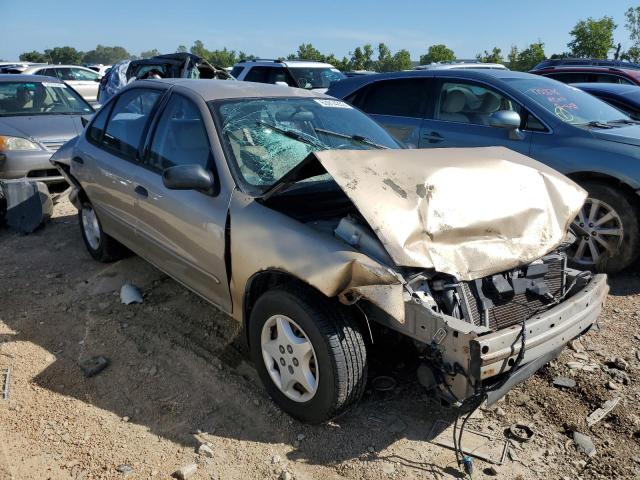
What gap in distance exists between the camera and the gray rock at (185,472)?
8.14 ft

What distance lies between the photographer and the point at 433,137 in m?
5.64

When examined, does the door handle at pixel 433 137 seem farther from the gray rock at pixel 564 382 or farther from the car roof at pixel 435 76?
the gray rock at pixel 564 382

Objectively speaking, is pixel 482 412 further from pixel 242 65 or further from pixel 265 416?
pixel 242 65

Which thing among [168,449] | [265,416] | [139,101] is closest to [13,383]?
[168,449]

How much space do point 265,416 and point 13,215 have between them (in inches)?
180

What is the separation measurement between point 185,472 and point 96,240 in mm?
3005

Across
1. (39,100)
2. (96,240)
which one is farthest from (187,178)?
(39,100)

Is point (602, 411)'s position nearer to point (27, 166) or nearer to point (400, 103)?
point (400, 103)

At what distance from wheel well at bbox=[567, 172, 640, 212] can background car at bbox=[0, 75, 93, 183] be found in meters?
6.12

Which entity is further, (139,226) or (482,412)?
(139,226)

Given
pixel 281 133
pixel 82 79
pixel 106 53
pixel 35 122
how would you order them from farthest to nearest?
pixel 106 53
pixel 82 79
pixel 35 122
pixel 281 133

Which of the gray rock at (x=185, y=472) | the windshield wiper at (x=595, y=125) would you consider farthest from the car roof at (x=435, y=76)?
the gray rock at (x=185, y=472)

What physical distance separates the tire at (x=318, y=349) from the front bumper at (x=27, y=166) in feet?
17.2

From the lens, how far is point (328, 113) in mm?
3875
